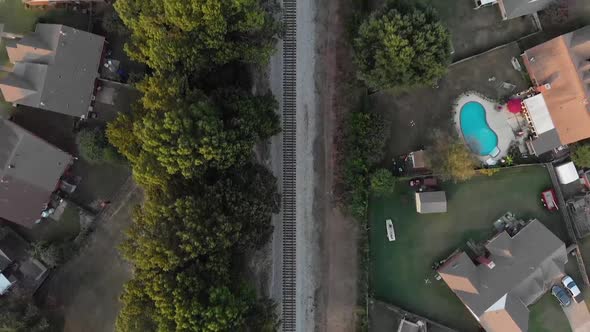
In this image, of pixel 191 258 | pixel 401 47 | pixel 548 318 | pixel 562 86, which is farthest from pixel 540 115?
pixel 191 258

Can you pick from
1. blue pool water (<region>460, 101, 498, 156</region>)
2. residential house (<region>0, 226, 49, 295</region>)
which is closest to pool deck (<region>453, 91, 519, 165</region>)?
blue pool water (<region>460, 101, 498, 156</region>)

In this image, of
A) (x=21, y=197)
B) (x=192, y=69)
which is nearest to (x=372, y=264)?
(x=192, y=69)

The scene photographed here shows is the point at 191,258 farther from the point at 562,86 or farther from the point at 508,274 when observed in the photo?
the point at 562,86

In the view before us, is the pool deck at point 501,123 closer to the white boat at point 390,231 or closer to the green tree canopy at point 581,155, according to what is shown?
the green tree canopy at point 581,155

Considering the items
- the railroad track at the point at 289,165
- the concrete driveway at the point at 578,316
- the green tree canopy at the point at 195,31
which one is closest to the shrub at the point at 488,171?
the concrete driveway at the point at 578,316

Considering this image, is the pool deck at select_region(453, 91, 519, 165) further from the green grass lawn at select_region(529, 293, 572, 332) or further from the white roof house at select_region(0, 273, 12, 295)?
the white roof house at select_region(0, 273, 12, 295)

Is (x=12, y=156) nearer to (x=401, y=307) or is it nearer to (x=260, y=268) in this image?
(x=260, y=268)
